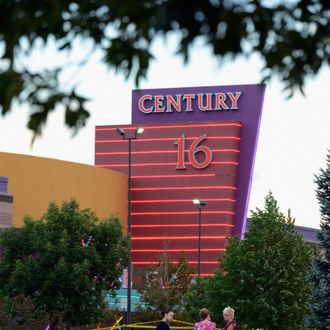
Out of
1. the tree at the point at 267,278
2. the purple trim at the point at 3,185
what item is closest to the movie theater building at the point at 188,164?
the purple trim at the point at 3,185

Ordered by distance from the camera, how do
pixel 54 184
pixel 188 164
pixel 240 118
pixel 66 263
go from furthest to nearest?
1. pixel 240 118
2. pixel 188 164
3. pixel 54 184
4. pixel 66 263

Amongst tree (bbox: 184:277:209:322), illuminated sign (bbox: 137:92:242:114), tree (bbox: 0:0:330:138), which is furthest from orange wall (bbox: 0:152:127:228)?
tree (bbox: 0:0:330:138)

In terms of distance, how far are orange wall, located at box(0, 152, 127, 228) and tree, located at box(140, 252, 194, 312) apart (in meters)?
5.64

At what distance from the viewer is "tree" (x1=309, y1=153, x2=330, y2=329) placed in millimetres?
29984

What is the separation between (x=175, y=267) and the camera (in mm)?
84312

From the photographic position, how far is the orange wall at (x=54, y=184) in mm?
75938

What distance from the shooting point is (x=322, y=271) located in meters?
30.9

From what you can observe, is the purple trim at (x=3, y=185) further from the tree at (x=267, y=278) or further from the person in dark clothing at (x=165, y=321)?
the person in dark clothing at (x=165, y=321)

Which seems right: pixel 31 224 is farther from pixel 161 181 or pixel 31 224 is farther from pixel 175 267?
pixel 161 181

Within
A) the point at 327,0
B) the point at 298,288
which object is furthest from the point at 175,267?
the point at 327,0

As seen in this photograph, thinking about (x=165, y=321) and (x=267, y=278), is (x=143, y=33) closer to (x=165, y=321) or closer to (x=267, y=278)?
(x=165, y=321)

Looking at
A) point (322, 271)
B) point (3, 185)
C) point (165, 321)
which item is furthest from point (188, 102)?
point (165, 321)

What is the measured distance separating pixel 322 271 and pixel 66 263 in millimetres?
16412

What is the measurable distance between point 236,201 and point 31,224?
142 ft
